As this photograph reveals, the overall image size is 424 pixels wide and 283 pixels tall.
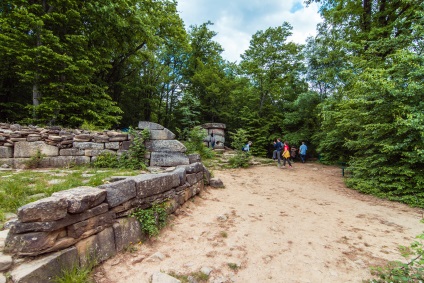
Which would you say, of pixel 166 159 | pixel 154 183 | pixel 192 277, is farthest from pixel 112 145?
→ pixel 192 277

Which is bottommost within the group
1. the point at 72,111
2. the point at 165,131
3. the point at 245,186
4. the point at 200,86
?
the point at 245,186

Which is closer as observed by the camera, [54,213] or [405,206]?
[54,213]

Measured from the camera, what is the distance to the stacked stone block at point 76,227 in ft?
5.91

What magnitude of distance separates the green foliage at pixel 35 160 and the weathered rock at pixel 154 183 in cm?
427

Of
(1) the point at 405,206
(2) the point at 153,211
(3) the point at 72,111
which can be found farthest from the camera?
(3) the point at 72,111

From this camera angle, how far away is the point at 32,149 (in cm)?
561

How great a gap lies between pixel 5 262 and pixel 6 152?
18.3ft

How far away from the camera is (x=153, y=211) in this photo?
10.8ft

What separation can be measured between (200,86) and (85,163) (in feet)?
48.4

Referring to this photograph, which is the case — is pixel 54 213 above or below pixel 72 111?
below

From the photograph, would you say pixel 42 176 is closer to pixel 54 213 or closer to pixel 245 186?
pixel 54 213

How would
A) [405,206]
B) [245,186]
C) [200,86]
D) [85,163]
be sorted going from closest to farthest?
[405,206]
[85,163]
[245,186]
[200,86]

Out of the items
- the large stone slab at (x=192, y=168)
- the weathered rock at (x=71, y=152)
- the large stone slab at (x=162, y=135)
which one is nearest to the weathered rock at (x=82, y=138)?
the weathered rock at (x=71, y=152)

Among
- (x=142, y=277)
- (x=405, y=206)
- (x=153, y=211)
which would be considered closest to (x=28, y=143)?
(x=153, y=211)
